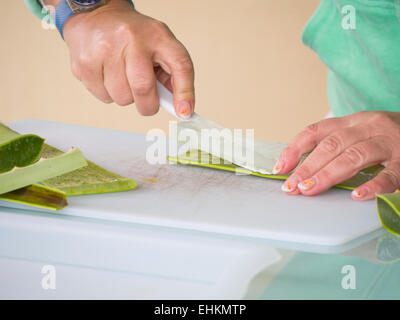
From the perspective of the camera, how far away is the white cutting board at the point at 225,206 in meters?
0.93

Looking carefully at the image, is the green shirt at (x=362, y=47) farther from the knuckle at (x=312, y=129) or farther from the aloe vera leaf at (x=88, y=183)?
the aloe vera leaf at (x=88, y=183)

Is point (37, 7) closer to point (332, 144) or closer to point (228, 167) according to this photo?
point (228, 167)

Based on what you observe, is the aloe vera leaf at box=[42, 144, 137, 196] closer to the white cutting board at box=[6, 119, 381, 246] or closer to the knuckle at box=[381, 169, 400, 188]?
the white cutting board at box=[6, 119, 381, 246]

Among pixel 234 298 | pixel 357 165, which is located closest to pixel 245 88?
pixel 357 165

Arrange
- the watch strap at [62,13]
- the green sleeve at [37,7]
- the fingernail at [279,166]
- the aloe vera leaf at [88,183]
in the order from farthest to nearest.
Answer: the green sleeve at [37,7] < the watch strap at [62,13] < the fingernail at [279,166] < the aloe vera leaf at [88,183]

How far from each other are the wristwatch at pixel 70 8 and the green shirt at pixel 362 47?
0.64 m

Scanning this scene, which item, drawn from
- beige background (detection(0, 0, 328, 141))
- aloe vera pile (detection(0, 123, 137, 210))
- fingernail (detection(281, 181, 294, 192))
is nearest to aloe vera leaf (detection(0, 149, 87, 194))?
aloe vera pile (detection(0, 123, 137, 210))

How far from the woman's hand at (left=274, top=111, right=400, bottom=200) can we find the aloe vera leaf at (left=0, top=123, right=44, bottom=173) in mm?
478

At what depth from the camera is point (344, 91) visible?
5.61ft

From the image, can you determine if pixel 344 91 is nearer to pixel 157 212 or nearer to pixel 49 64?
pixel 157 212

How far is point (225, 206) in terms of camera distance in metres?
1.02

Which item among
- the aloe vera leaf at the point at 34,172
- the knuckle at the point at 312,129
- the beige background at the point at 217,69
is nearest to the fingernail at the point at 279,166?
the knuckle at the point at 312,129

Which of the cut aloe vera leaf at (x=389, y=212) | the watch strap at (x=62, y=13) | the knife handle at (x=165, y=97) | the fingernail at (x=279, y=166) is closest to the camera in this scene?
the cut aloe vera leaf at (x=389, y=212)

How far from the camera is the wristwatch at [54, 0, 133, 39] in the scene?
4.37 ft
